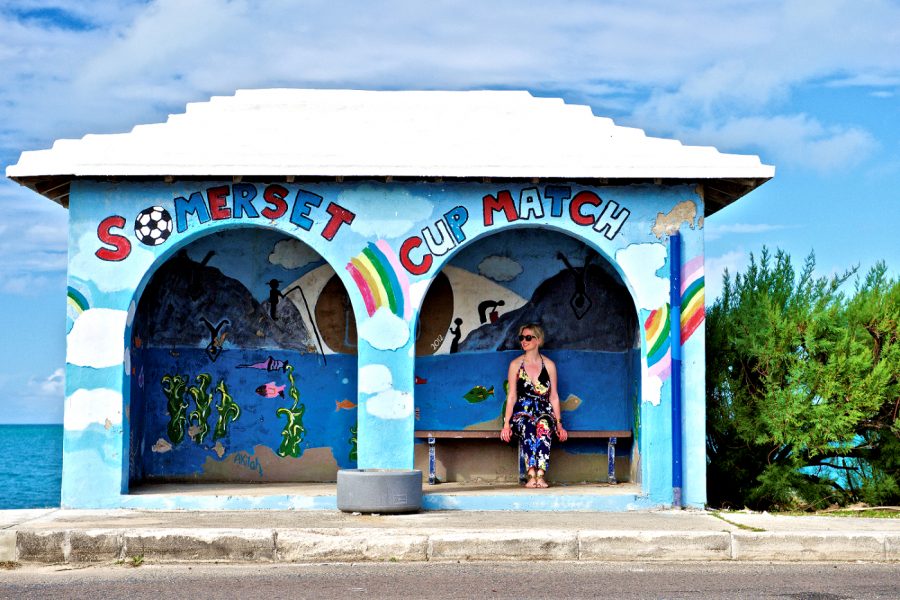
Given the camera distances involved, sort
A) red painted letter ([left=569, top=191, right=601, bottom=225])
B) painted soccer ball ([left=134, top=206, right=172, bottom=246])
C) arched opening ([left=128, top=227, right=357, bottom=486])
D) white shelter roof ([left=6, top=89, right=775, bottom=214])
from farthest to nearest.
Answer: arched opening ([left=128, top=227, right=357, bottom=486]), red painted letter ([left=569, top=191, right=601, bottom=225]), painted soccer ball ([left=134, top=206, right=172, bottom=246]), white shelter roof ([left=6, top=89, right=775, bottom=214])

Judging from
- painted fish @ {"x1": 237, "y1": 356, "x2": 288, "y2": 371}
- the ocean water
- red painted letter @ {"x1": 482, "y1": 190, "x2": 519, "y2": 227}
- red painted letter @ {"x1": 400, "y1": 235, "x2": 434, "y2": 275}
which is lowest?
the ocean water

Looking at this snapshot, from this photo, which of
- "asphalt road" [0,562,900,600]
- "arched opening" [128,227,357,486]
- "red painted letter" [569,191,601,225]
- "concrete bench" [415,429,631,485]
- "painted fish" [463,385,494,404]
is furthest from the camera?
"painted fish" [463,385,494,404]

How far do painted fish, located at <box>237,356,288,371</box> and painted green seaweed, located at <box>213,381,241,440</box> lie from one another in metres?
0.33

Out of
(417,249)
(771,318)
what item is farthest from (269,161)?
(771,318)

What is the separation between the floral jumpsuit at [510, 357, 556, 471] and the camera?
12.8 metres

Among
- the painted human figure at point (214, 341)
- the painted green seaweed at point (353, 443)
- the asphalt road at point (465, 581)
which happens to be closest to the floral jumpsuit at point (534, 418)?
the painted green seaweed at point (353, 443)

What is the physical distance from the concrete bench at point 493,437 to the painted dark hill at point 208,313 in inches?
69.4

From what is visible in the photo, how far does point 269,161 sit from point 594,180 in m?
3.24

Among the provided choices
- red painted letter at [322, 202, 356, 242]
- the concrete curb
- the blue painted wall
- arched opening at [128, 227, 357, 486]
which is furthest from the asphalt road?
arched opening at [128, 227, 357, 486]

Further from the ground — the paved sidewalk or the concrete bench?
the concrete bench

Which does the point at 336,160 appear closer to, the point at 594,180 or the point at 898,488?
the point at 594,180

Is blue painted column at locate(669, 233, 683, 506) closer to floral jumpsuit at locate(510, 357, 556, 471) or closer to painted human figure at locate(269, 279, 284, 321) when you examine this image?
floral jumpsuit at locate(510, 357, 556, 471)

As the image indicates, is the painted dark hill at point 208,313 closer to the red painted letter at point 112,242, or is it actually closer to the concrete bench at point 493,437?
the red painted letter at point 112,242

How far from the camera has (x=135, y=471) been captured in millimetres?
13031
